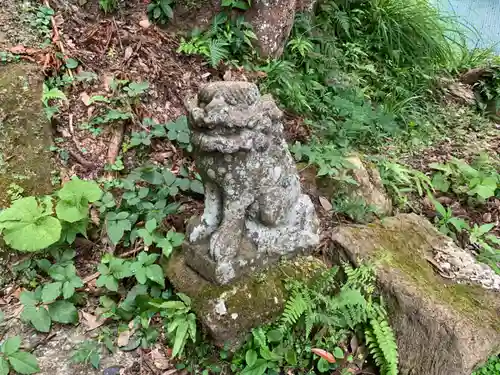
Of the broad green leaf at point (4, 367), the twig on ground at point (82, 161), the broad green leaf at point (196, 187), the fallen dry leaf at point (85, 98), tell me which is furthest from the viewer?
the fallen dry leaf at point (85, 98)

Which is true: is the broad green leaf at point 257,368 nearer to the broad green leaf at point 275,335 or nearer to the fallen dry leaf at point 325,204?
the broad green leaf at point 275,335

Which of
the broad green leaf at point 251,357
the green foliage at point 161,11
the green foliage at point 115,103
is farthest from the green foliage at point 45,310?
the green foliage at point 161,11

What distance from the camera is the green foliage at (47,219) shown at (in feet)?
10.1

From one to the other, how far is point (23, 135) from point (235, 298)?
2235 millimetres

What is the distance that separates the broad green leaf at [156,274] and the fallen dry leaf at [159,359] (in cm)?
42

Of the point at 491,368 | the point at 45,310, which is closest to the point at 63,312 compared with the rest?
the point at 45,310

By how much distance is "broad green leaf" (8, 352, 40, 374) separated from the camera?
2.67 metres

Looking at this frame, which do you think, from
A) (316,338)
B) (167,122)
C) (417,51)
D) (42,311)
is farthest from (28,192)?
(417,51)

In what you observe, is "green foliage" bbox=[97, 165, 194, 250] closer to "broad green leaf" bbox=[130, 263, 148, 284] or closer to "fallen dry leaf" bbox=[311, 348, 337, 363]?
"broad green leaf" bbox=[130, 263, 148, 284]

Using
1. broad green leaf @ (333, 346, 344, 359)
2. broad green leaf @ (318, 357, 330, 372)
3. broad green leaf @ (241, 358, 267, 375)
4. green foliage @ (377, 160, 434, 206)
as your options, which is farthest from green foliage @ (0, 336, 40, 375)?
green foliage @ (377, 160, 434, 206)

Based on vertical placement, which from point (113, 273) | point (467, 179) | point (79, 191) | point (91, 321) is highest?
point (467, 179)

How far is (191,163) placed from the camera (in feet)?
13.8

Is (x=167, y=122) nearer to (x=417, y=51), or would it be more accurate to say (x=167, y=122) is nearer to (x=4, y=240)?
(x=4, y=240)

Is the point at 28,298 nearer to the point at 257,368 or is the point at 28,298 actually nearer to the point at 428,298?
the point at 257,368
